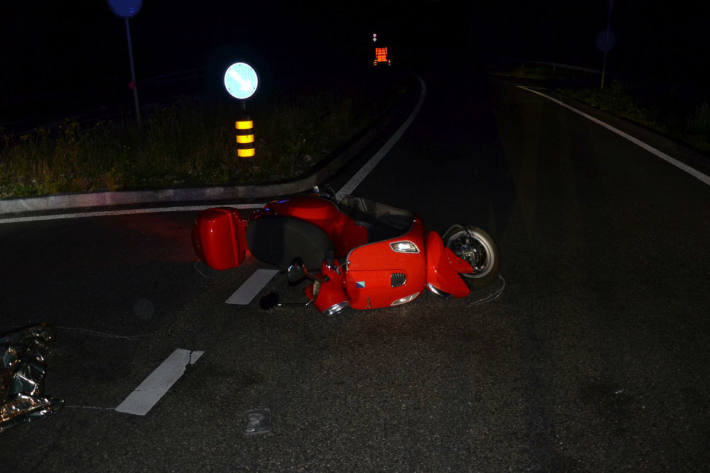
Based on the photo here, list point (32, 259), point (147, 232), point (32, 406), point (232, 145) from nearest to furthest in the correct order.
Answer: point (32, 406) → point (32, 259) → point (147, 232) → point (232, 145)

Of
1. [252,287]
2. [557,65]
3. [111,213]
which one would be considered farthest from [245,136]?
[557,65]

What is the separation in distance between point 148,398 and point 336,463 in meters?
1.22

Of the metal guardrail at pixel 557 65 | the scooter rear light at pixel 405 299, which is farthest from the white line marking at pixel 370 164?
the metal guardrail at pixel 557 65

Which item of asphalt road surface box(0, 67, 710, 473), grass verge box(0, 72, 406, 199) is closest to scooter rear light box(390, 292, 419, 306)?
asphalt road surface box(0, 67, 710, 473)

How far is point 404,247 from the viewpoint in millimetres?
4461

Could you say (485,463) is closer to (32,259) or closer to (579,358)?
(579,358)

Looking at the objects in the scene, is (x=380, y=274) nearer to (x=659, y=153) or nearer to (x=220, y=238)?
(x=220, y=238)

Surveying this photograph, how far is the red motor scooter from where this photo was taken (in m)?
4.39

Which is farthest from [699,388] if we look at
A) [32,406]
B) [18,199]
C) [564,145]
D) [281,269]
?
[564,145]

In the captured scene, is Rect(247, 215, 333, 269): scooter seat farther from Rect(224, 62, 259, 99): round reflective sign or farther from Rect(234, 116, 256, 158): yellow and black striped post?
Rect(234, 116, 256, 158): yellow and black striped post

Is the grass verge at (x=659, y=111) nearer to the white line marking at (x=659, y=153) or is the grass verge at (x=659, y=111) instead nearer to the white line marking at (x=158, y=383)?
the white line marking at (x=659, y=153)

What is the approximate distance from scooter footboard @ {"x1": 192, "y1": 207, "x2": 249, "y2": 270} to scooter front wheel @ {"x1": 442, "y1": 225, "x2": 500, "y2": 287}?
1.83 metres

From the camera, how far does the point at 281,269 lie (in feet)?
16.8

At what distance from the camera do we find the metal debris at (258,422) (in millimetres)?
3211
